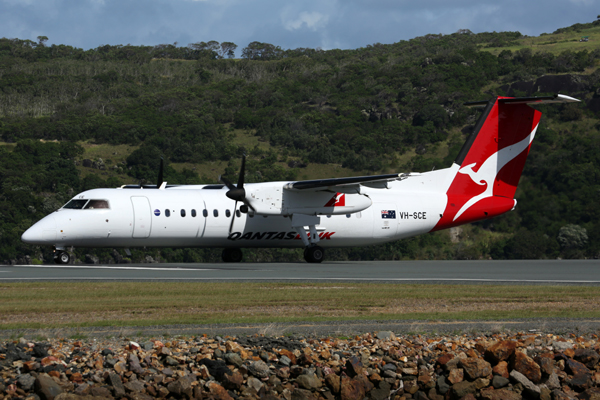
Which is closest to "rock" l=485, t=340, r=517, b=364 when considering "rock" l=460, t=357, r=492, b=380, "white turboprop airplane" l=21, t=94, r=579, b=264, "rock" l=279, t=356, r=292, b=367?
"rock" l=460, t=357, r=492, b=380

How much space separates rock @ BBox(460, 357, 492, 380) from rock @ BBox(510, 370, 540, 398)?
0.27 metres

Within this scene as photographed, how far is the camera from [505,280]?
19.5 m

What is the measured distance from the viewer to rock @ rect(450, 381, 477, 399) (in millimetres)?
7641

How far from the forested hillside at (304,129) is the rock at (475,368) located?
110 ft

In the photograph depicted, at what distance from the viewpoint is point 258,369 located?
7605 mm

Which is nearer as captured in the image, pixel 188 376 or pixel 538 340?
Answer: pixel 188 376

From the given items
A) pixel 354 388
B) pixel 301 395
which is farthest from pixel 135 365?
pixel 354 388

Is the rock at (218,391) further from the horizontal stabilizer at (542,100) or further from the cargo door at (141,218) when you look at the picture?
the horizontal stabilizer at (542,100)

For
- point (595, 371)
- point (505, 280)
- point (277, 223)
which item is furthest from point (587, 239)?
point (595, 371)

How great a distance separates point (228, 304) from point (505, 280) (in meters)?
9.73

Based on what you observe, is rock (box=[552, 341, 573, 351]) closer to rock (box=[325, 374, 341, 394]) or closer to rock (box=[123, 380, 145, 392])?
rock (box=[325, 374, 341, 394])

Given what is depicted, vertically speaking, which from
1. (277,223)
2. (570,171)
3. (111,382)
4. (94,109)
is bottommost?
(111,382)

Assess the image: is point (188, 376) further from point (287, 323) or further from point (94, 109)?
point (94, 109)

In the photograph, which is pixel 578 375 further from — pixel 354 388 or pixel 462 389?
pixel 354 388
